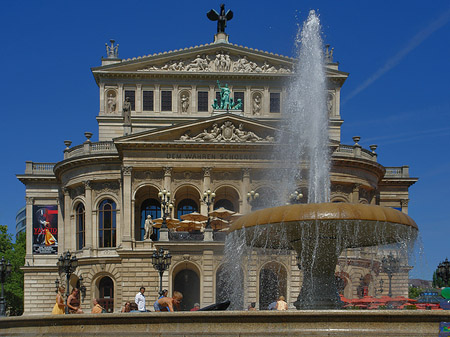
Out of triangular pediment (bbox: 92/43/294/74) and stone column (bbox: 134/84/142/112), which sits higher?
triangular pediment (bbox: 92/43/294/74)

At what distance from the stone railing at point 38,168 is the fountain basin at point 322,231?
40992mm

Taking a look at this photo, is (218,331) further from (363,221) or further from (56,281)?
(56,281)

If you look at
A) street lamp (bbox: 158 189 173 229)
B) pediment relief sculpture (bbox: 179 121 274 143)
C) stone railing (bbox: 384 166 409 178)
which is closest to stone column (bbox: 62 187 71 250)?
street lamp (bbox: 158 189 173 229)

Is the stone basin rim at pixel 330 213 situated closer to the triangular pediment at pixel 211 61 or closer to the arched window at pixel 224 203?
the arched window at pixel 224 203

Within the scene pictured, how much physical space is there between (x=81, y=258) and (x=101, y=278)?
6.02 ft

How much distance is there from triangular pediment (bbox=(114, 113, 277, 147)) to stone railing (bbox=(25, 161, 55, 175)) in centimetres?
1340

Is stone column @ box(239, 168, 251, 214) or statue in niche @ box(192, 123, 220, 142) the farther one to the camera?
statue in niche @ box(192, 123, 220, 142)

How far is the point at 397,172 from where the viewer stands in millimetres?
58469

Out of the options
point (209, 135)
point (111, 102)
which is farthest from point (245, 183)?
point (111, 102)

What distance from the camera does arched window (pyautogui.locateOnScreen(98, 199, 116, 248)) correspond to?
1971 inches

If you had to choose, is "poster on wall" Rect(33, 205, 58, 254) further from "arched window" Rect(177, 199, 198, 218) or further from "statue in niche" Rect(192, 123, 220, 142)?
"statue in niche" Rect(192, 123, 220, 142)

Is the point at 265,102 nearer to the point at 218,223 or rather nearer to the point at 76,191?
the point at 218,223

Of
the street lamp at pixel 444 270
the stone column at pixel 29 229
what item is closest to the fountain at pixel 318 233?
the street lamp at pixel 444 270

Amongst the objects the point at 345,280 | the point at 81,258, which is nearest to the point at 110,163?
the point at 81,258
